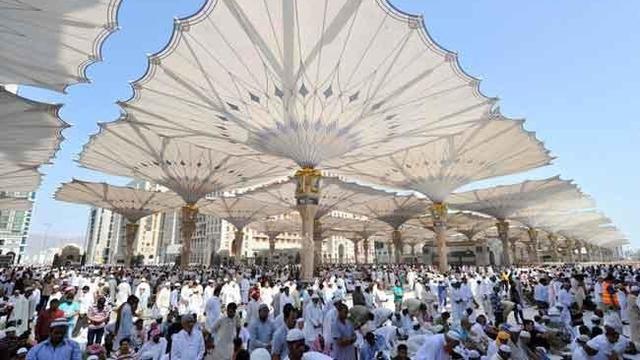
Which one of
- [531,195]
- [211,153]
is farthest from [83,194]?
[531,195]

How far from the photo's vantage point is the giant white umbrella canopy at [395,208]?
3756 cm

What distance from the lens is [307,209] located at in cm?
1902

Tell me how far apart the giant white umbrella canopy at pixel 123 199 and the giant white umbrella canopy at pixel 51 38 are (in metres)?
23.1

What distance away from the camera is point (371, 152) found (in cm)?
2205

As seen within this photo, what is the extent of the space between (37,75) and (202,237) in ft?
272

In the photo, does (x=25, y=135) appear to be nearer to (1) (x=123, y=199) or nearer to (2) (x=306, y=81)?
(2) (x=306, y=81)

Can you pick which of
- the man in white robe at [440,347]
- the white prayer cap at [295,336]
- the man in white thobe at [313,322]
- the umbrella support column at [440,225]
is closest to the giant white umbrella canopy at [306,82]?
the man in white thobe at [313,322]

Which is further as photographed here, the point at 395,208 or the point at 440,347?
the point at 395,208

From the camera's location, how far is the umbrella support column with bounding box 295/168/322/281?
18.5m

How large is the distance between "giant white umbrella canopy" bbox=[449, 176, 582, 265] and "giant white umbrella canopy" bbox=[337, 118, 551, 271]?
7.18 m

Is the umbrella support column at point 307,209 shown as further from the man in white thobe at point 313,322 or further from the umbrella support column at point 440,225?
the umbrella support column at point 440,225

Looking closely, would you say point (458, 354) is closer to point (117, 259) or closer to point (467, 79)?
point (467, 79)

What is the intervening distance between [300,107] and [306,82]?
4.68 feet

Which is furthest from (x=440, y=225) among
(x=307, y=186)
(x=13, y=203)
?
(x=13, y=203)
